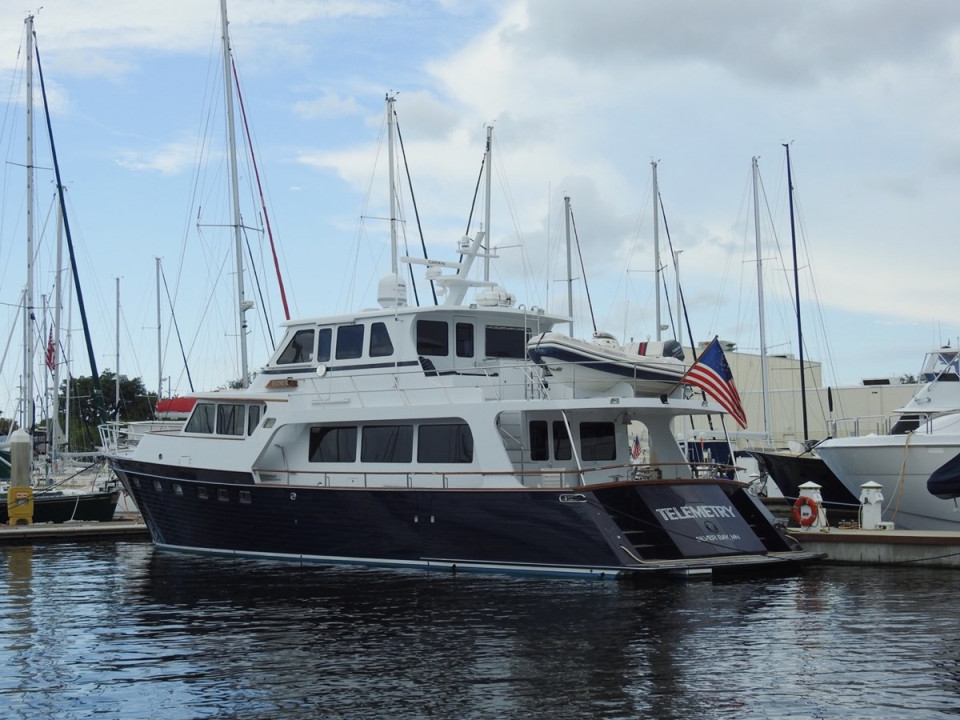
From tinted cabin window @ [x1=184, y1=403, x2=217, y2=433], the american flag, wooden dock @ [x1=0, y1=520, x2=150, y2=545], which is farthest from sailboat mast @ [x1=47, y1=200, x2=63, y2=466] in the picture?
tinted cabin window @ [x1=184, y1=403, x2=217, y2=433]

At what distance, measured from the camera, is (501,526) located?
53.8 ft

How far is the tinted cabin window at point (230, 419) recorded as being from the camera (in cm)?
1986

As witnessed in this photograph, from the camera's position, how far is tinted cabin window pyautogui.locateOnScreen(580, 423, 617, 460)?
17891 mm

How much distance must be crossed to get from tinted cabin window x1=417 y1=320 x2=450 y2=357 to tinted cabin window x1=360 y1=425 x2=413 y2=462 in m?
1.43

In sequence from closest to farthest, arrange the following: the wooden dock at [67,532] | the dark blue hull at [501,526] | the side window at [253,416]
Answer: the dark blue hull at [501,526], the side window at [253,416], the wooden dock at [67,532]

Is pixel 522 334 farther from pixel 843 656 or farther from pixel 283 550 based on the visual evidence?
pixel 843 656

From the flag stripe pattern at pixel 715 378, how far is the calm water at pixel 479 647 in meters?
2.68

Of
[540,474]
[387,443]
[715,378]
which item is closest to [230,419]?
[387,443]

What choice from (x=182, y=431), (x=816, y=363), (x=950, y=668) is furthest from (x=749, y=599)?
(x=816, y=363)

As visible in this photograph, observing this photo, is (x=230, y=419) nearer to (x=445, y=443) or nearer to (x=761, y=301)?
(x=445, y=443)

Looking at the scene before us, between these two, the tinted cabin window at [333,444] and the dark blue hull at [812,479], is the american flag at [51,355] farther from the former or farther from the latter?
the dark blue hull at [812,479]

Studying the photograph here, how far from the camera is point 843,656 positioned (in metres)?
11.1

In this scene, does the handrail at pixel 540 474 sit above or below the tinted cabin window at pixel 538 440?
below

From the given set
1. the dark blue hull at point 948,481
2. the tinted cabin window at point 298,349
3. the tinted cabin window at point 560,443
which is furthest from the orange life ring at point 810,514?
the tinted cabin window at point 298,349
